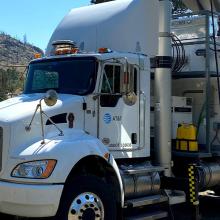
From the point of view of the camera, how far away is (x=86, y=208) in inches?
254

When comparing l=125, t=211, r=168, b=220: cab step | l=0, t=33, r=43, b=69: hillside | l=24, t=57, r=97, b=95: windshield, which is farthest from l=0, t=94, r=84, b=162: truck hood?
l=0, t=33, r=43, b=69: hillside

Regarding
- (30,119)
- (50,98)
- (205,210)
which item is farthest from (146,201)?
(205,210)

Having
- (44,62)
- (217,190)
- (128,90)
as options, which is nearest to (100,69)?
(128,90)

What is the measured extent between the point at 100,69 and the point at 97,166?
1.44 metres

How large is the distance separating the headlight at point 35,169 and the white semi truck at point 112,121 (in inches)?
0.5

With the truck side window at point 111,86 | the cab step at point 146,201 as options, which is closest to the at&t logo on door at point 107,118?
the truck side window at point 111,86

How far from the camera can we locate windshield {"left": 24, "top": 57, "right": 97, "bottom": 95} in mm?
A: 7325

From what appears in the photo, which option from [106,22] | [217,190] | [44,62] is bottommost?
[217,190]

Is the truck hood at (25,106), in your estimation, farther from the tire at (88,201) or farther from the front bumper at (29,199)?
the tire at (88,201)

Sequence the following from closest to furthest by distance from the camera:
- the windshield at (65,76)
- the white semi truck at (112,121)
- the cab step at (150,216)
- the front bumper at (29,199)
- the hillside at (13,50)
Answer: the front bumper at (29,199) → the white semi truck at (112,121) → the cab step at (150,216) → the windshield at (65,76) → the hillside at (13,50)

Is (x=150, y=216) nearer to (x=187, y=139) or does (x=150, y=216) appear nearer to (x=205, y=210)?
(x=187, y=139)

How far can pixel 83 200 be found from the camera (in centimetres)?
646

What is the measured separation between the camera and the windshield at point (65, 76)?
733 cm

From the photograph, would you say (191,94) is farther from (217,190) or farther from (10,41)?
(10,41)
